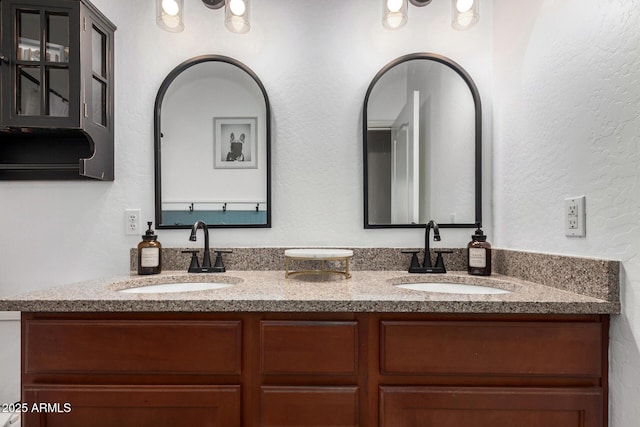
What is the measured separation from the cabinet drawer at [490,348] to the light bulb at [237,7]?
136 centimetres

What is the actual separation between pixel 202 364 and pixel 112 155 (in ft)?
3.43

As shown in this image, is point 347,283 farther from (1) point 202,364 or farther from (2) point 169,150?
(2) point 169,150

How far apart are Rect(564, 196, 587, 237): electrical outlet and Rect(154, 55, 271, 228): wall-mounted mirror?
110 cm

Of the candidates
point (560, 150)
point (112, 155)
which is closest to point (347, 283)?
point (560, 150)

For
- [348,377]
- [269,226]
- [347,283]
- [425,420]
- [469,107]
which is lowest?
[425,420]

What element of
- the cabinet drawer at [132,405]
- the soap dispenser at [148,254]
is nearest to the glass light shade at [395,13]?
the soap dispenser at [148,254]

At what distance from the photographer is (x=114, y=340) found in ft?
3.04

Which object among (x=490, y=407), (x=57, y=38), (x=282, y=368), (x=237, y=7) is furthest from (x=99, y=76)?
(x=490, y=407)

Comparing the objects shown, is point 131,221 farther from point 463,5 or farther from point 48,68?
point 463,5

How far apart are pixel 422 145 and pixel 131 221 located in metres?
1.34

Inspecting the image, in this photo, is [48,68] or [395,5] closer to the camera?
[48,68]

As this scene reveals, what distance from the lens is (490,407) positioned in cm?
90

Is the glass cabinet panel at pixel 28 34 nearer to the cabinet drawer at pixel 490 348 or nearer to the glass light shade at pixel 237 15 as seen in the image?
the glass light shade at pixel 237 15

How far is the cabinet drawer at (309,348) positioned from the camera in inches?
36.4
